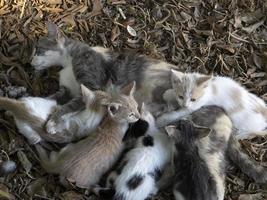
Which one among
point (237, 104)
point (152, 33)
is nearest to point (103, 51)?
point (152, 33)

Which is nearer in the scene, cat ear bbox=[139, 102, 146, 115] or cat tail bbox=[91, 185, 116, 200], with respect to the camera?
cat tail bbox=[91, 185, 116, 200]

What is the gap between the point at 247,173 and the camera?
4.46 metres

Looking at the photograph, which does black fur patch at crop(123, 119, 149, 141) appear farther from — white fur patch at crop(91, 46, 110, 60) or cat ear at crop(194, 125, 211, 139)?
white fur patch at crop(91, 46, 110, 60)

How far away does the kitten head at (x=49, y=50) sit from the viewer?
493 cm

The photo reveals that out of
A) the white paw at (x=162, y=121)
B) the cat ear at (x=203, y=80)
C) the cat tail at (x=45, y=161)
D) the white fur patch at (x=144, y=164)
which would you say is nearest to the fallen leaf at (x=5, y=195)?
the cat tail at (x=45, y=161)

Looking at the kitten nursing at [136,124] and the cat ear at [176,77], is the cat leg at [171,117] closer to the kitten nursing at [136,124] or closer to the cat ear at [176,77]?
the kitten nursing at [136,124]

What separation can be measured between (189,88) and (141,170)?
2.62 feet

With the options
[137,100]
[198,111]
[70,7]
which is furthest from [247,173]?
[70,7]

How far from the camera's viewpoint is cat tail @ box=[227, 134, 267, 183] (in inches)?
174

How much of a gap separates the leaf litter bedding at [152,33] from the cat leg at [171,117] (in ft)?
1.99

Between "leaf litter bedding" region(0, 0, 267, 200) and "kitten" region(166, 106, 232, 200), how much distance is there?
1.49 ft

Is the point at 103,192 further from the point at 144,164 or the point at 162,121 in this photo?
the point at 162,121

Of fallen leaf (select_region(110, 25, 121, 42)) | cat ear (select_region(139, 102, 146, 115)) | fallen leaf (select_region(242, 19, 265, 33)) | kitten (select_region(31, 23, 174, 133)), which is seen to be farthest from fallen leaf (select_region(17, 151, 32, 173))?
fallen leaf (select_region(242, 19, 265, 33))

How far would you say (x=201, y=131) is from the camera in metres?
4.25
